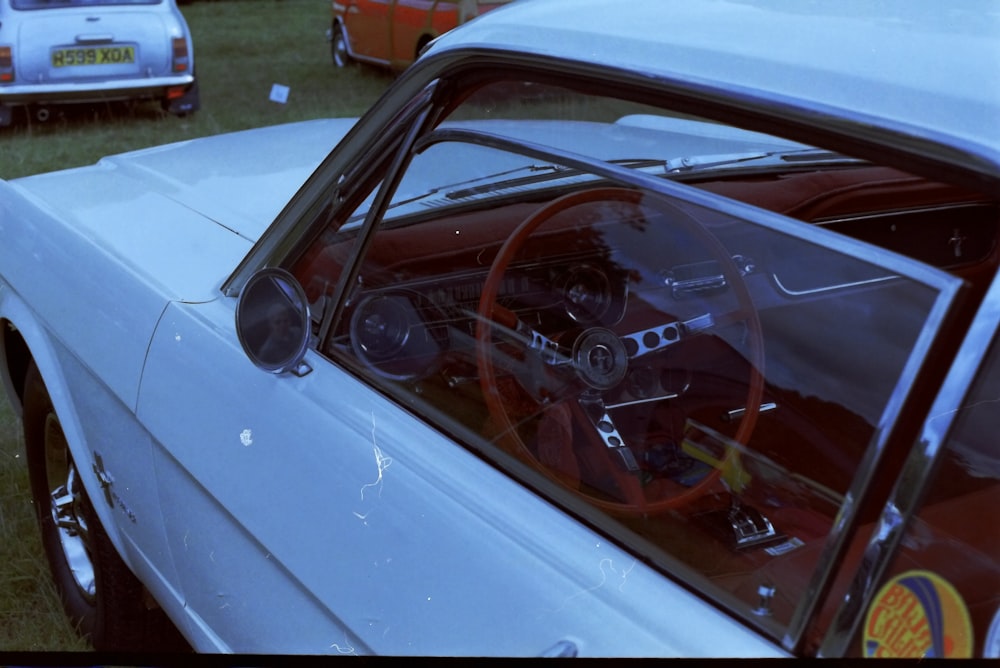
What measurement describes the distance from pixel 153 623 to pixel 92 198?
2.21 ft

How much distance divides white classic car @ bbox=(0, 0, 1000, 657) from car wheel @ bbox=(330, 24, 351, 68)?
0.56 m

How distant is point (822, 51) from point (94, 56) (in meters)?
1.56

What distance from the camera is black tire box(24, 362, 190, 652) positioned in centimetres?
164

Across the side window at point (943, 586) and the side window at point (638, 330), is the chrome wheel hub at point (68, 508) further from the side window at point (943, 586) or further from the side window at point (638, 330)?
the side window at point (943, 586)

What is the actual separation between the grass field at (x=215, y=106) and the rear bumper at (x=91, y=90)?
3 centimetres

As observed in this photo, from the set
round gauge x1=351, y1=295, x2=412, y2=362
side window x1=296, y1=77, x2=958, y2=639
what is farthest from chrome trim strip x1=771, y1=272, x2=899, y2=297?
round gauge x1=351, y1=295, x2=412, y2=362

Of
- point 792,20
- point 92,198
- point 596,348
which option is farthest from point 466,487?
point 92,198

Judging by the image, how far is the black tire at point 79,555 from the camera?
164 cm

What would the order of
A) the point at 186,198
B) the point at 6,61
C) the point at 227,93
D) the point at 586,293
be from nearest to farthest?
the point at 586,293, the point at 186,198, the point at 6,61, the point at 227,93

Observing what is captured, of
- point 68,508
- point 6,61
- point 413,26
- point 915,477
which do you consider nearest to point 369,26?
point 413,26

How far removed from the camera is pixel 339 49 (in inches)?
78.3

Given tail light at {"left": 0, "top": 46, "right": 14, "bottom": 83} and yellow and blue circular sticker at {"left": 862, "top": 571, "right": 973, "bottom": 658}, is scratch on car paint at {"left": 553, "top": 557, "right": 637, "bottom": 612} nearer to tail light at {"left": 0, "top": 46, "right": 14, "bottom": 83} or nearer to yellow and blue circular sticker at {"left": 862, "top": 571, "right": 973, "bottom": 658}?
yellow and blue circular sticker at {"left": 862, "top": 571, "right": 973, "bottom": 658}

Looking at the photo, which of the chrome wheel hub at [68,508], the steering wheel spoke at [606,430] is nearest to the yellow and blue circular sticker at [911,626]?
the steering wheel spoke at [606,430]

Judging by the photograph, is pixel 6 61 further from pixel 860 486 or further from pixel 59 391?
pixel 860 486
